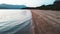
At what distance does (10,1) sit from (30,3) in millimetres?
566

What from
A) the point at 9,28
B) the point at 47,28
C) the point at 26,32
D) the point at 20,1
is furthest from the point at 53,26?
the point at 20,1

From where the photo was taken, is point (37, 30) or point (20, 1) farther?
point (20, 1)

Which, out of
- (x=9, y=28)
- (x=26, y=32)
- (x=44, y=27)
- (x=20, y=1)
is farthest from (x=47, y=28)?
(x=20, y=1)

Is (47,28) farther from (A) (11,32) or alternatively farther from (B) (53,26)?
(A) (11,32)

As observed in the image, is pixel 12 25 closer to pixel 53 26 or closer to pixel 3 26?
pixel 3 26

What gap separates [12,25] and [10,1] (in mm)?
2164

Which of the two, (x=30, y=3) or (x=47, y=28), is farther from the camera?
(x=30, y=3)

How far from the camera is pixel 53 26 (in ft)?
2.23

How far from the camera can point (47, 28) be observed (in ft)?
2.18

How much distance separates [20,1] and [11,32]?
2.20m

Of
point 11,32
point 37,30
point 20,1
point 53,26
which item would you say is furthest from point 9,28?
point 20,1

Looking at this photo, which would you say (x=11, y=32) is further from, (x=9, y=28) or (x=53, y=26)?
(x=53, y=26)

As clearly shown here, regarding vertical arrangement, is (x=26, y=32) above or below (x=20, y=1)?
below

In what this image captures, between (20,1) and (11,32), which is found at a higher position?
(20,1)
